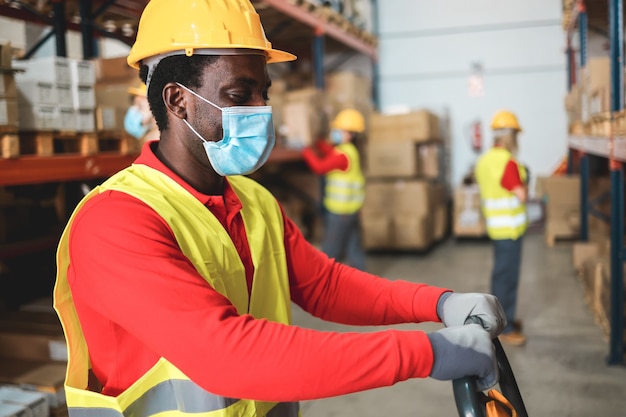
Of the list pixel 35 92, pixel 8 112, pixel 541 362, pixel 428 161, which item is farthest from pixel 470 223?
pixel 8 112

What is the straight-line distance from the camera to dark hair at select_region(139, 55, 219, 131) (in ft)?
5.00

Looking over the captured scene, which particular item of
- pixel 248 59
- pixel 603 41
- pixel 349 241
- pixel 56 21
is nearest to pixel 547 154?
pixel 603 41

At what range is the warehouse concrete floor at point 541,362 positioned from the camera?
163 inches

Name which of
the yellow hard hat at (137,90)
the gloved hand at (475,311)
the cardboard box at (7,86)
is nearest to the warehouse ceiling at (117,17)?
the yellow hard hat at (137,90)

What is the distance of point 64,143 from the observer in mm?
4293

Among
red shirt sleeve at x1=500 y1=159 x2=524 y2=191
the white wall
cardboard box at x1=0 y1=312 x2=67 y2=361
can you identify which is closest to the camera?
cardboard box at x1=0 y1=312 x2=67 y2=361

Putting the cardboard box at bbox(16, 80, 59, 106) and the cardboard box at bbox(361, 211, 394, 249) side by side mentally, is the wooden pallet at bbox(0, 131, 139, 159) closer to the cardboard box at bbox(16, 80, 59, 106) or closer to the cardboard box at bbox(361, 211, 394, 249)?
the cardboard box at bbox(16, 80, 59, 106)

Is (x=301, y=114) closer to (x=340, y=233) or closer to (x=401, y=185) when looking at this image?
(x=340, y=233)

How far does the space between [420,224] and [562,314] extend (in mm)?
3194

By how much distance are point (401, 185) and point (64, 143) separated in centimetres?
589

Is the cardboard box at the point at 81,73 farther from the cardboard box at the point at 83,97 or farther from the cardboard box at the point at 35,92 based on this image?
the cardboard box at the point at 35,92

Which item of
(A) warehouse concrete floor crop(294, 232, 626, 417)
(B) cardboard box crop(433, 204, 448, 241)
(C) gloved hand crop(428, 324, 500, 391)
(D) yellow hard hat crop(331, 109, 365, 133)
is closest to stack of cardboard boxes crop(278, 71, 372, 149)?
(D) yellow hard hat crop(331, 109, 365, 133)

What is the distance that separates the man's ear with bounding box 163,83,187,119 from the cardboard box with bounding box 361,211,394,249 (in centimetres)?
768

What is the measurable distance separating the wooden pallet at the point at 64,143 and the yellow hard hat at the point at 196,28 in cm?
220
